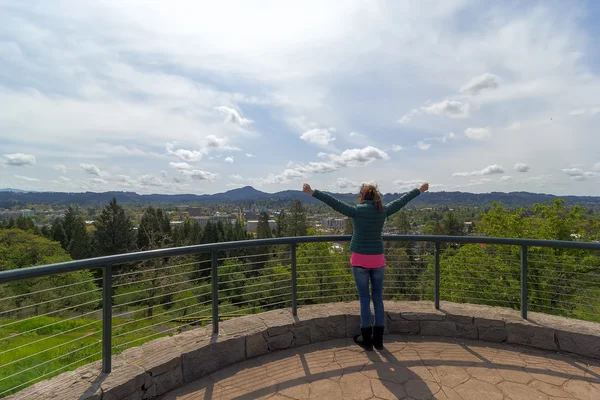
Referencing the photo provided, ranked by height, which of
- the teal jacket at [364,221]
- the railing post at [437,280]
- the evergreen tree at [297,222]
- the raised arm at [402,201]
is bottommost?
the evergreen tree at [297,222]

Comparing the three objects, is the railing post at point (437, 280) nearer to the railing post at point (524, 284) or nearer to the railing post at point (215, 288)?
the railing post at point (524, 284)

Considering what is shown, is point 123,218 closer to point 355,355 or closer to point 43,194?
point 355,355

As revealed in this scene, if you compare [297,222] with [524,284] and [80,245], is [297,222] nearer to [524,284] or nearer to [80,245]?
[80,245]

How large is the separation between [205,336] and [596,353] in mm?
3915

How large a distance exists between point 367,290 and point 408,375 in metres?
0.85

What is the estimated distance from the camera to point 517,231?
758 inches

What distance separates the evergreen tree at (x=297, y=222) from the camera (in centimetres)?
4516

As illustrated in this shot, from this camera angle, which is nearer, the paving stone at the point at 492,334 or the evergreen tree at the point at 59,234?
the paving stone at the point at 492,334

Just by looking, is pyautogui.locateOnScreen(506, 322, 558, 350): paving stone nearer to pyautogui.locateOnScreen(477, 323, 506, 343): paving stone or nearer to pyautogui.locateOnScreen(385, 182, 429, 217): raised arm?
pyautogui.locateOnScreen(477, 323, 506, 343): paving stone

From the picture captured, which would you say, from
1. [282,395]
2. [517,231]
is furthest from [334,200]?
[517,231]

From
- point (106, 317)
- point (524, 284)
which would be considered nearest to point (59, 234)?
point (106, 317)

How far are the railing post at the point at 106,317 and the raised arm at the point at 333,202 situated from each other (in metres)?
1.91

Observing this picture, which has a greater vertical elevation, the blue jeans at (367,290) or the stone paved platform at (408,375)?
the blue jeans at (367,290)

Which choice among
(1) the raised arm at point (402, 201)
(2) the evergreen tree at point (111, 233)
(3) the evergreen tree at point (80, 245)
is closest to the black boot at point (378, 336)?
(1) the raised arm at point (402, 201)
